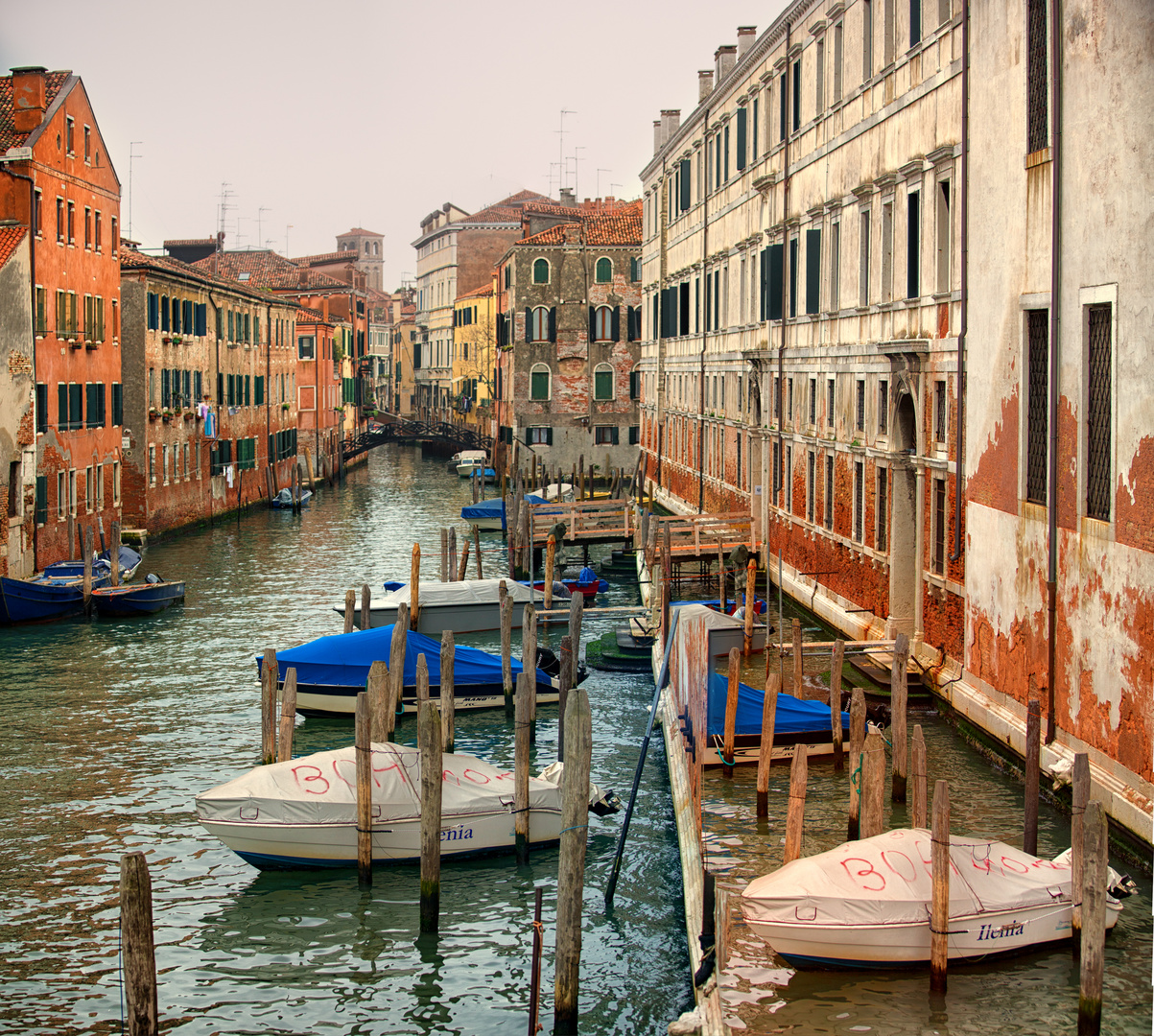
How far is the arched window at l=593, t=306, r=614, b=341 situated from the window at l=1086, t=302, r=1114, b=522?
36.7 metres

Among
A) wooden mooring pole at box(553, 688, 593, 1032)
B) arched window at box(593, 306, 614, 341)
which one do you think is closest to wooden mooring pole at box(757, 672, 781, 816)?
wooden mooring pole at box(553, 688, 593, 1032)

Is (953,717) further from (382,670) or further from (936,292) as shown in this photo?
(382,670)

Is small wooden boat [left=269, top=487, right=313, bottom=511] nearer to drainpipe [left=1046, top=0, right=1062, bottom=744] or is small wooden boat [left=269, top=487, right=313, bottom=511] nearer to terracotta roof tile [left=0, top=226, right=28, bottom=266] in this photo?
terracotta roof tile [left=0, top=226, right=28, bottom=266]

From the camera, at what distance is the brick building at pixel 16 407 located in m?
23.1

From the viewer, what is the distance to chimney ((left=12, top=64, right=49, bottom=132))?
2573cm

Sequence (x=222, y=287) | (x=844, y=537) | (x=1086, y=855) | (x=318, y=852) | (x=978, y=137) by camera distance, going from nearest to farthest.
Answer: (x=1086, y=855), (x=318, y=852), (x=978, y=137), (x=844, y=537), (x=222, y=287)

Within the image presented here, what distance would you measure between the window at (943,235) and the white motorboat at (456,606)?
925 cm

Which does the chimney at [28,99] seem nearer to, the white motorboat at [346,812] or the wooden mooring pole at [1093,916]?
the white motorboat at [346,812]

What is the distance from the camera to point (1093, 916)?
732 centimetres

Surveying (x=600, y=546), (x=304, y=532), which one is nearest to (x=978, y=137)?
(x=600, y=546)

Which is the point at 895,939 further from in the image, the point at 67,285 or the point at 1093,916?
the point at 67,285

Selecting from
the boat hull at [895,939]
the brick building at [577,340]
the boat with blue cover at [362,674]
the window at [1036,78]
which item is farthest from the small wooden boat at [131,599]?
the brick building at [577,340]

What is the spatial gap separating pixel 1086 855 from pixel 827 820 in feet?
14.9

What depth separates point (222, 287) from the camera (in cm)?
4016
